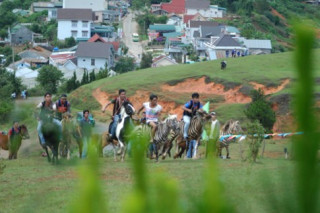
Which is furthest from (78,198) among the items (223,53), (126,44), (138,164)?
(126,44)

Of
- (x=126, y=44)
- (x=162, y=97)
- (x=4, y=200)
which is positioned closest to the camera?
(x=4, y=200)

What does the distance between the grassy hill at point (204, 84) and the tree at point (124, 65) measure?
23515 millimetres

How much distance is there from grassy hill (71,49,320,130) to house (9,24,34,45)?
133 ft

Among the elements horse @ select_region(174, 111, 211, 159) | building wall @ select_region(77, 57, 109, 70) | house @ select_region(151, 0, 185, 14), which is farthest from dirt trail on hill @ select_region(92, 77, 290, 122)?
house @ select_region(151, 0, 185, 14)

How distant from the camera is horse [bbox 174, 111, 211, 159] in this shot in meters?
11.2

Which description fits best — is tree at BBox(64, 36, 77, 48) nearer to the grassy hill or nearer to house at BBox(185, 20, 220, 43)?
house at BBox(185, 20, 220, 43)

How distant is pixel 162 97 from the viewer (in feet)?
100

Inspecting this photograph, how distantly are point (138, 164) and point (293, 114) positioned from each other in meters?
0.15

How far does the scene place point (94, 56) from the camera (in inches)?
2450

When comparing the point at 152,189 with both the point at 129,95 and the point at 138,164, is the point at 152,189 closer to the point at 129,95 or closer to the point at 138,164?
the point at 138,164

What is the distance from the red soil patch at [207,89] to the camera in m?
30.0

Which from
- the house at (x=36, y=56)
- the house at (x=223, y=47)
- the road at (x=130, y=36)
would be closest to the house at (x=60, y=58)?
the house at (x=36, y=56)

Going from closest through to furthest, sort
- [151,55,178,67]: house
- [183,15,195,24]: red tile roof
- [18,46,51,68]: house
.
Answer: [151,55,178,67]: house < [18,46,51,68]: house < [183,15,195,24]: red tile roof

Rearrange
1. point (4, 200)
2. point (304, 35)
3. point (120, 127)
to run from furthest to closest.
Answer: point (120, 127) < point (4, 200) < point (304, 35)
